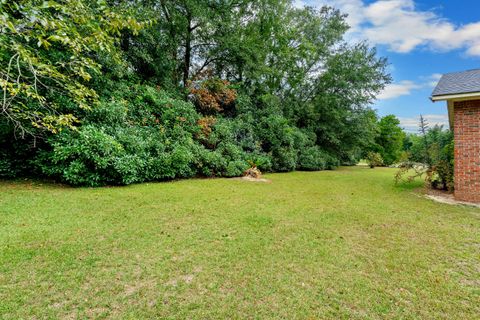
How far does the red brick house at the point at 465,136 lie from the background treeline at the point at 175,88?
6927mm

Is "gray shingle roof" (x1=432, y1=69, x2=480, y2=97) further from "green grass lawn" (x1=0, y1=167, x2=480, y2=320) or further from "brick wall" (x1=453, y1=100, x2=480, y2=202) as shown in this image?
"green grass lawn" (x1=0, y1=167, x2=480, y2=320)

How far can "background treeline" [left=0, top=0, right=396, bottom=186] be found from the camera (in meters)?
4.58

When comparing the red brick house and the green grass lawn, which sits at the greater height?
the red brick house

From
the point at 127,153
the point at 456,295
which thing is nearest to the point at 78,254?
the point at 456,295

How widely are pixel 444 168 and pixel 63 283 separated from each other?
997cm

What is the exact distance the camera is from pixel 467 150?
620 cm

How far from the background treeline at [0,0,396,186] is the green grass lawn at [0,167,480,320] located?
219 centimetres

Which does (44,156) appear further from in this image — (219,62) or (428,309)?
(219,62)

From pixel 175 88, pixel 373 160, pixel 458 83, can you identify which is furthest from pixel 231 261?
pixel 373 160

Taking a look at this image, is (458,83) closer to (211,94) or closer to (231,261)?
(231,261)

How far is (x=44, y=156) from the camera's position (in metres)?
6.70

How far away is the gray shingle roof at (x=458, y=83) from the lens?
19.6ft

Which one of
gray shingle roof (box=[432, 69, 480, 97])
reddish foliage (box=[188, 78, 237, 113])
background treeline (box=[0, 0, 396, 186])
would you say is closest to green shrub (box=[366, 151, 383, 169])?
background treeline (box=[0, 0, 396, 186])

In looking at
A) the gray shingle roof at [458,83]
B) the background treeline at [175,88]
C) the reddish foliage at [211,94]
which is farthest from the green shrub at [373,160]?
the reddish foliage at [211,94]
